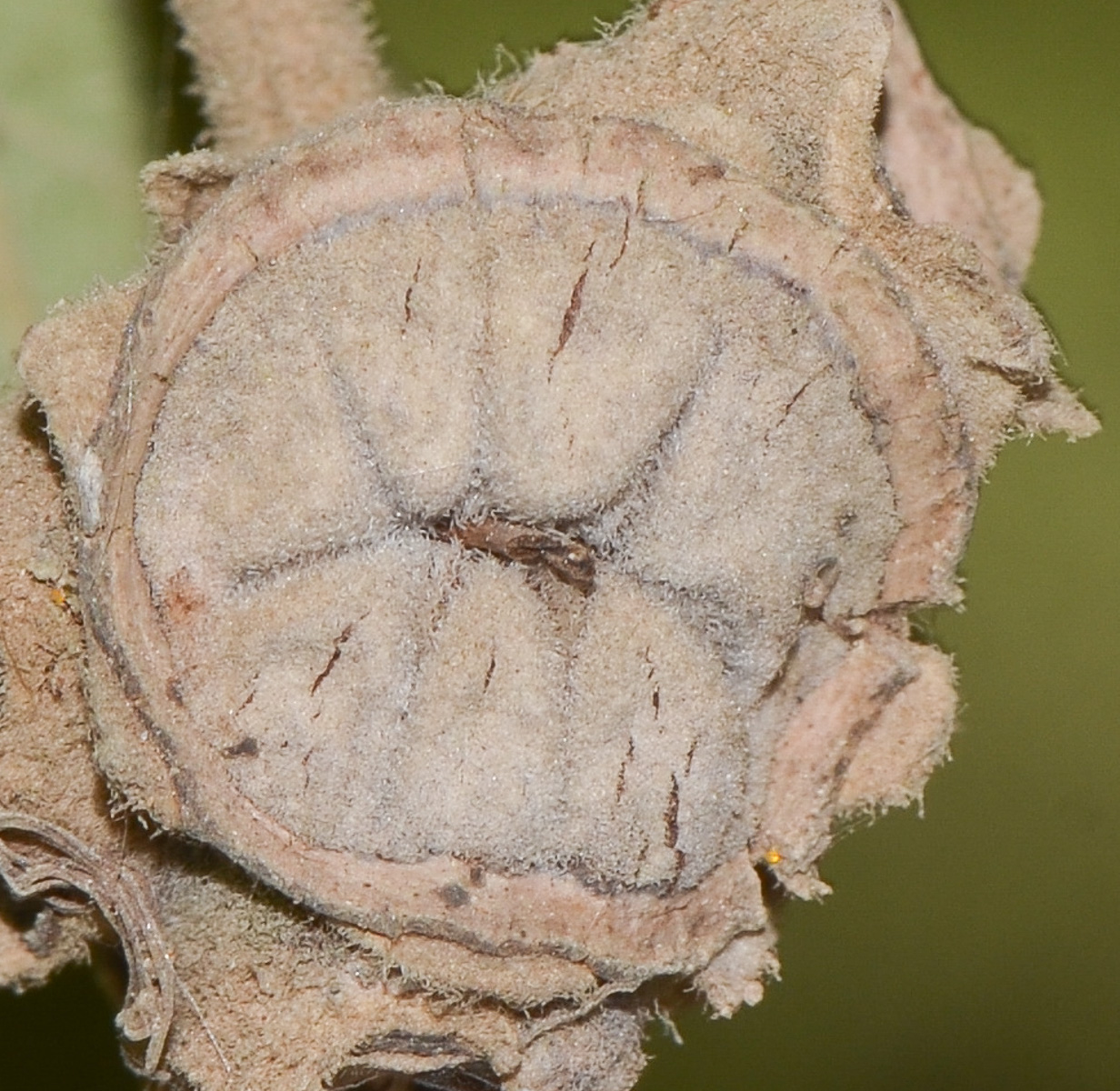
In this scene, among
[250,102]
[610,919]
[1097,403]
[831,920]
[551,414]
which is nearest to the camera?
[551,414]

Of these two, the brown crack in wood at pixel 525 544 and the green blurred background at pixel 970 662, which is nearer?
the brown crack in wood at pixel 525 544

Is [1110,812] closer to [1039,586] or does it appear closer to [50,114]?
[1039,586]

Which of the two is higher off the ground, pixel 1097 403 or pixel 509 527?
pixel 1097 403

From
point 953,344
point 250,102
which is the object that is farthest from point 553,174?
point 250,102

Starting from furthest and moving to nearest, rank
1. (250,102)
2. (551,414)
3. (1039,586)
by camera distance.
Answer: (1039,586)
(250,102)
(551,414)

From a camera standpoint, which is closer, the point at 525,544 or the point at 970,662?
the point at 525,544

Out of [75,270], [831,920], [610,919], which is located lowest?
[610,919]

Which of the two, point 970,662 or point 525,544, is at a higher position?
point 970,662

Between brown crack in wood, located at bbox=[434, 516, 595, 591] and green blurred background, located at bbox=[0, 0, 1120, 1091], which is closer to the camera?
brown crack in wood, located at bbox=[434, 516, 595, 591]
